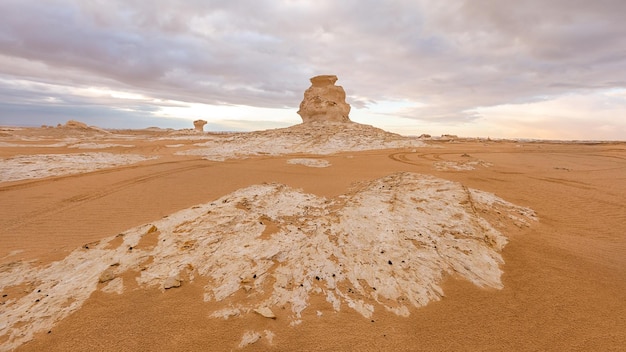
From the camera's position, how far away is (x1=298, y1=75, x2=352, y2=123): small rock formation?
1387 inches

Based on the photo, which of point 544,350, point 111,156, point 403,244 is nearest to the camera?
point 544,350

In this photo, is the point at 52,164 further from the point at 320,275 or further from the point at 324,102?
the point at 324,102

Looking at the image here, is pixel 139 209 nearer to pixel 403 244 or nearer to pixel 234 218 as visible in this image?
pixel 234 218

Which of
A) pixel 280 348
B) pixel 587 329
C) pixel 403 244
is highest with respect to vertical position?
pixel 403 244

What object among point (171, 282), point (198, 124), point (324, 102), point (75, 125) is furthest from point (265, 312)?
point (75, 125)

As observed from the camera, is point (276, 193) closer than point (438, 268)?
No

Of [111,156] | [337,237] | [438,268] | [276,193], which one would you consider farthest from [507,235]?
[111,156]

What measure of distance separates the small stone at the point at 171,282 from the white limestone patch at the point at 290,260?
0.27ft

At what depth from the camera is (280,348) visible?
2.94m

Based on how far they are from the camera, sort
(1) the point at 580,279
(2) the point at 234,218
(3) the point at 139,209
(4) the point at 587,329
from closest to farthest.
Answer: (4) the point at 587,329
(1) the point at 580,279
(2) the point at 234,218
(3) the point at 139,209

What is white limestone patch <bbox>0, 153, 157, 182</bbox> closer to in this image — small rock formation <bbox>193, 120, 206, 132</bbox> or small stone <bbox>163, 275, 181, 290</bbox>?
small stone <bbox>163, 275, 181, 290</bbox>

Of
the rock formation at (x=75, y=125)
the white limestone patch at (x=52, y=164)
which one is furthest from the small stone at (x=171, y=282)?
the rock formation at (x=75, y=125)

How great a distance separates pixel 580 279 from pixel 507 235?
143cm

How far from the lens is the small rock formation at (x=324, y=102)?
35.2 meters
